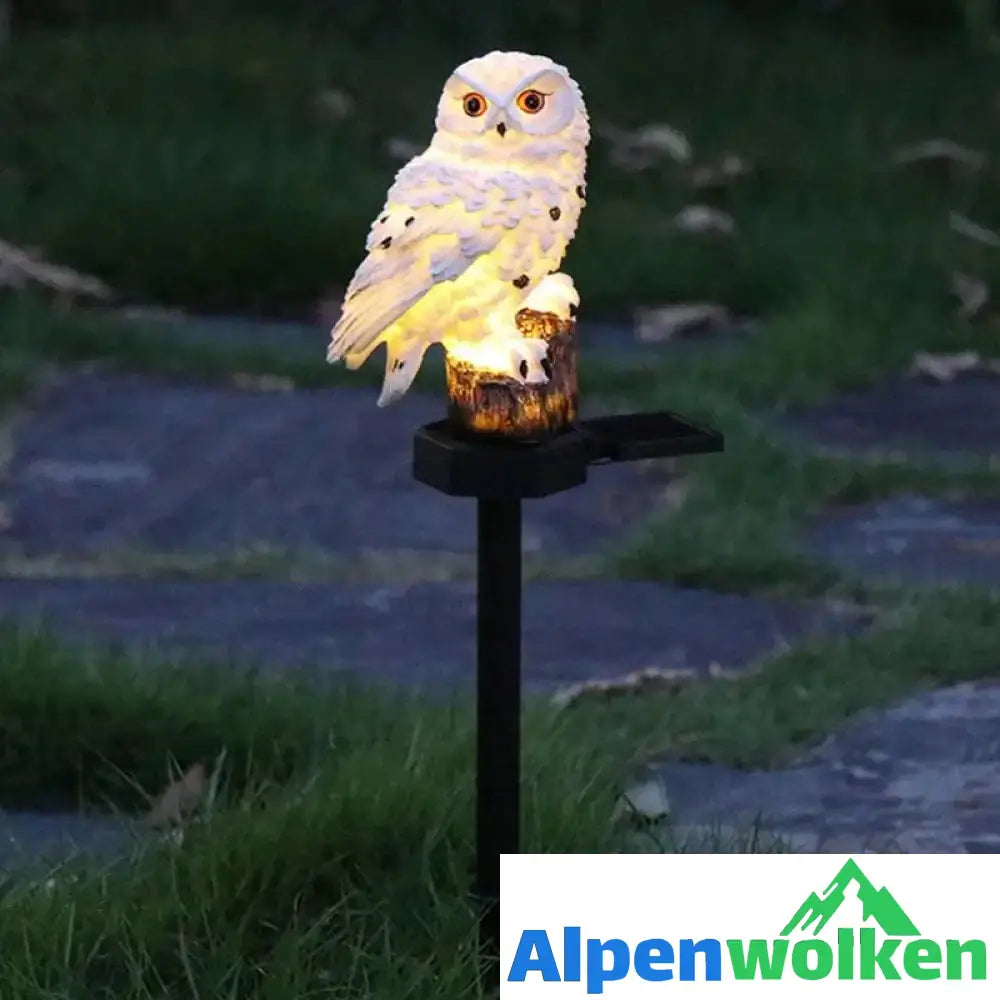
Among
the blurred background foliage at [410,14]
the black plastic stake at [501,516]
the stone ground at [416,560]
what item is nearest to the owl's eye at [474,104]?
the black plastic stake at [501,516]

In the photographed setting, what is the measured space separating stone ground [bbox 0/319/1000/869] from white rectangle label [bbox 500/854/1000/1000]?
0.50m

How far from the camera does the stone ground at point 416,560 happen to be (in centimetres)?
337

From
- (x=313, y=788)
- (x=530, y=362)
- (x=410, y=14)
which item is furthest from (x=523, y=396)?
(x=410, y=14)

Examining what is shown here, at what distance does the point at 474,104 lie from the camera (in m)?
2.44

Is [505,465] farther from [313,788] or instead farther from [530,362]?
[313,788]

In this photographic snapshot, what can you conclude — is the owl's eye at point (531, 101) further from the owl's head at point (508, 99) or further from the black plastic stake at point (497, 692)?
the black plastic stake at point (497, 692)

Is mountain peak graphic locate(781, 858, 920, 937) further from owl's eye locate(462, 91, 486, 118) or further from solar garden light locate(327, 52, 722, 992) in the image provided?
owl's eye locate(462, 91, 486, 118)

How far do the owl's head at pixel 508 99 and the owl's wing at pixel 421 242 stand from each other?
0.06m

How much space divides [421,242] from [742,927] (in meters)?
0.91

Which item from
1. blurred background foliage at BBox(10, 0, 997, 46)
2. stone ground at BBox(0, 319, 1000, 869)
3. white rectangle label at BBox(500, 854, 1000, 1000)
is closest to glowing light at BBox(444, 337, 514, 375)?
white rectangle label at BBox(500, 854, 1000, 1000)

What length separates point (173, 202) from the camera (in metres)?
7.63

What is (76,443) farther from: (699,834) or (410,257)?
(410,257)

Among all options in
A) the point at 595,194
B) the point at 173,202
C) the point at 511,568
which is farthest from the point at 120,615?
the point at 595,194

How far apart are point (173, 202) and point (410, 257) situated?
535 centimetres
